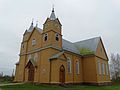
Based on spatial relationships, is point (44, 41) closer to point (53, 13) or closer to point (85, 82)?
point (53, 13)

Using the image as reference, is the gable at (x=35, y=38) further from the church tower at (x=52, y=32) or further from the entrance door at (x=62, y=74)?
the entrance door at (x=62, y=74)

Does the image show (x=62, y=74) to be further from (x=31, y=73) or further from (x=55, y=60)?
(x=31, y=73)

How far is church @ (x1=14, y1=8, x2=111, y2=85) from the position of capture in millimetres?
23898

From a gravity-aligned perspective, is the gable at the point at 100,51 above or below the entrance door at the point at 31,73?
above

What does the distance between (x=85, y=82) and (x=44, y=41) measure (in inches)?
537

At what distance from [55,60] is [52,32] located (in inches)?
222

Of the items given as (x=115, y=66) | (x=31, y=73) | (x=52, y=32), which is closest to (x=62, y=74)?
(x=31, y=73)

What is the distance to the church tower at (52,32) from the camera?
2545 centimetres

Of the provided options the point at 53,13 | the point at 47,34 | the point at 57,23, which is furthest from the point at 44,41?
the point at 53,13

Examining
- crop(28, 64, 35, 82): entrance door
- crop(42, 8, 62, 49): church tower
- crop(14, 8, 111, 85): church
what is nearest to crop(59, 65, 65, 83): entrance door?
crop(14, 8, 111, 85): church

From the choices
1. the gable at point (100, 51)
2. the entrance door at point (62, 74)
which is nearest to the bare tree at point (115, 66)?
the gable at point (100, 51)

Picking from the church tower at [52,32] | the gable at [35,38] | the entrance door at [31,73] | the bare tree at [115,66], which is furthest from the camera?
the bare tree at [115,66]

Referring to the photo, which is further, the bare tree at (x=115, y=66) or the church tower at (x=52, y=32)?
the bare tree at (x=115, y=66)

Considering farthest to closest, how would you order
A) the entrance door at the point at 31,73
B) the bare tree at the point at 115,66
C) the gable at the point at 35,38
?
1. the bare tree at the point at 115,66
2. the gable at the point at 35,38
3. the entrance door at the point at 31,73
